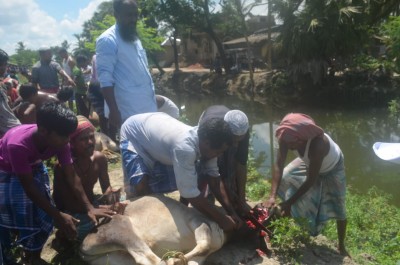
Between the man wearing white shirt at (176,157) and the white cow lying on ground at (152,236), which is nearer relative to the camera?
the white cow lying on ground at (152,236)

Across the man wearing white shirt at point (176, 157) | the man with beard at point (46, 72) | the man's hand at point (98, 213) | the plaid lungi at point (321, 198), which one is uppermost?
the man with beard at point (46, 72)

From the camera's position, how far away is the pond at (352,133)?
353 inches

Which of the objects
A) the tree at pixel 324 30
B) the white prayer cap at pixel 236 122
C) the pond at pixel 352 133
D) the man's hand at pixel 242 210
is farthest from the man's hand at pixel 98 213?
the tree at pixel 324 30

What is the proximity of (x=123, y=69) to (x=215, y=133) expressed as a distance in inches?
75.9

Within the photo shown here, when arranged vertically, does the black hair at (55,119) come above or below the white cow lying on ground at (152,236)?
above

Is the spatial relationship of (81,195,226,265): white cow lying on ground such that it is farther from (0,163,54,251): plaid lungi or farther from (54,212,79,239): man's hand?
(0,163,54,251): plaid lungi

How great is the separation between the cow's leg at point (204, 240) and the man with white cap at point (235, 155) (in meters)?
0.56

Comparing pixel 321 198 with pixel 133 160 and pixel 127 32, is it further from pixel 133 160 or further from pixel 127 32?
pixel 127 32

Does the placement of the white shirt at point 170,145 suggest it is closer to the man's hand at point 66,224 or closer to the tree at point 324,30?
the man's hand at point 66,224

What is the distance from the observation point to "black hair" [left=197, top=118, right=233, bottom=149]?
307cm

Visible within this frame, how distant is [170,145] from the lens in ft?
11.0

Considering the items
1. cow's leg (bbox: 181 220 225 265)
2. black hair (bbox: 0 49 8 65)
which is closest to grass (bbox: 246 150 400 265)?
cow's leg (bbox: 181 220 225 265)

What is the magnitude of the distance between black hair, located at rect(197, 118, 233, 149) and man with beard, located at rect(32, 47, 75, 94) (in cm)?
572

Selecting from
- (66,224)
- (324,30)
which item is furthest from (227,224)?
(324,30)
